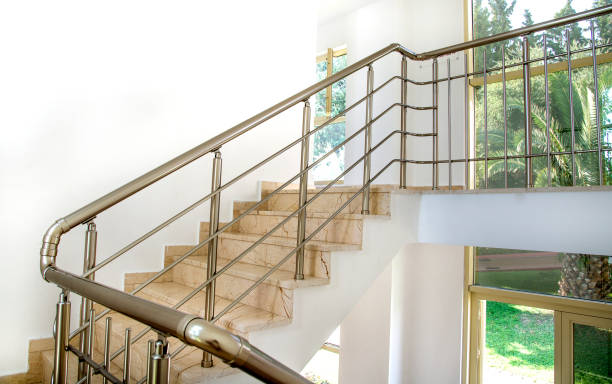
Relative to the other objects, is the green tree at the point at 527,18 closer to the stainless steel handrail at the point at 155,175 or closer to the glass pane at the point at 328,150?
the glass pane at the point at 328,150

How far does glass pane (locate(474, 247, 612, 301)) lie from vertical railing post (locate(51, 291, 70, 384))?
3940 millimetres

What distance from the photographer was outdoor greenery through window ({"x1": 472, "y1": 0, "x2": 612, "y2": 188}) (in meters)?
3.63

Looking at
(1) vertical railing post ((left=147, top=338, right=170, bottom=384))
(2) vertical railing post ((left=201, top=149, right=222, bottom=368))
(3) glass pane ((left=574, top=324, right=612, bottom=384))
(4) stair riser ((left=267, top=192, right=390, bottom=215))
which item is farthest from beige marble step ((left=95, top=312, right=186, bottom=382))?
(3) glass pane ((left=574, top=324, right=612, bottom=384))

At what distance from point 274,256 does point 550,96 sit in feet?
10.8

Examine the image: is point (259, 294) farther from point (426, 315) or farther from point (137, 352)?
point (426, 315)

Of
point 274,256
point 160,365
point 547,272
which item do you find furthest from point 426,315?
point 160,365

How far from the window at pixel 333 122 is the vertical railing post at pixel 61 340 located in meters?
4.24

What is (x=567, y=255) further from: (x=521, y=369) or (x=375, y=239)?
(x=375, y=239)

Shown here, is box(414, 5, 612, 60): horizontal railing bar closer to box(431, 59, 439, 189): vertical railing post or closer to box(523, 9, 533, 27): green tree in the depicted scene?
box(431, 59, 439, 189): vertical railing post

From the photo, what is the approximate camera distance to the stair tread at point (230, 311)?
5.27 ft

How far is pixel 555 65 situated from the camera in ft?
12.5

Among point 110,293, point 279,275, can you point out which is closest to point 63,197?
point 279,275

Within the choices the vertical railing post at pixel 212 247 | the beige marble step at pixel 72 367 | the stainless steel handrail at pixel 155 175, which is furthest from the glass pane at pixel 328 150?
Result: the vertical railing post at pixel 212 247

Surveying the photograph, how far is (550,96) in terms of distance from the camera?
3900 millimetres
